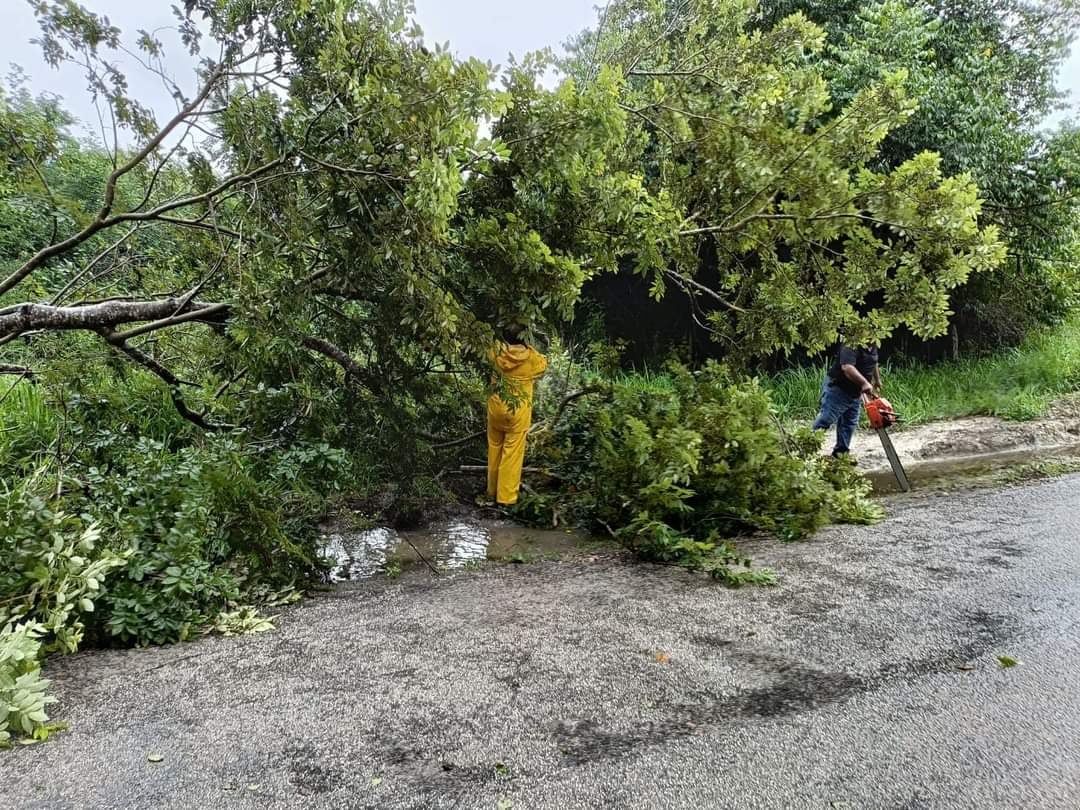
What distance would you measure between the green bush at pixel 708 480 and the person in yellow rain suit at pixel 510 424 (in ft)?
0.97

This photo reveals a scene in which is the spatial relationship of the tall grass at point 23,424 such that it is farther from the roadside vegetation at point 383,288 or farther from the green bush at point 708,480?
the green bush at point 708,480

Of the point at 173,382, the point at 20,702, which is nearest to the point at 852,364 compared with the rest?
the point at 173,382

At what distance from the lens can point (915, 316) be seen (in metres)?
4.86

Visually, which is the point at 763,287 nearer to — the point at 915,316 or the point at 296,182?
the point at 915,316

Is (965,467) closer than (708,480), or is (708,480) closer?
(708,480)

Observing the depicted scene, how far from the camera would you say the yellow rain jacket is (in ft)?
15.5

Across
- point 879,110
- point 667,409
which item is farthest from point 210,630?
point 879,110

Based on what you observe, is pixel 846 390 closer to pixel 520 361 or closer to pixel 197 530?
pixel 520 361

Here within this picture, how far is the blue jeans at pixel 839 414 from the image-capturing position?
616cm

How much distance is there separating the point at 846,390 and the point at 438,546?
4.03 metres

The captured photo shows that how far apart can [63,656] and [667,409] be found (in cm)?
389

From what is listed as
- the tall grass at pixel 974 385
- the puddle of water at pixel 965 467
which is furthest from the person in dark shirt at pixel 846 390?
the tall grass at pixel 974 385

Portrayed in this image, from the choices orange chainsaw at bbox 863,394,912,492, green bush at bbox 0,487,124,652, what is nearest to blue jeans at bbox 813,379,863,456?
orange chainsaw at bbox 863,394,912,492

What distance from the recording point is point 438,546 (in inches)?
181
